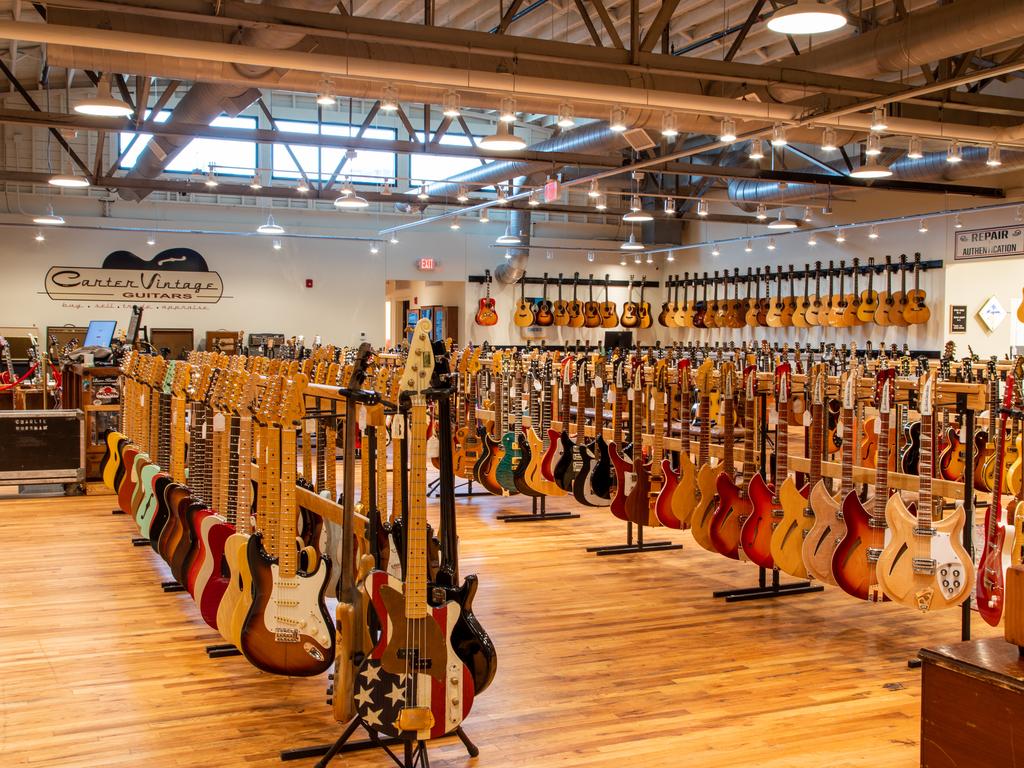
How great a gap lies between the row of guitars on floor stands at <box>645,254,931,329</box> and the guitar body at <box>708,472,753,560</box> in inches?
367

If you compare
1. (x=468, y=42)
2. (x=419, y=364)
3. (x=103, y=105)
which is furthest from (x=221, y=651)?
(x=468, y=42)

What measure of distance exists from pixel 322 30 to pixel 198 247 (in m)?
10.3

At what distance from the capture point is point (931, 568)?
3939mm

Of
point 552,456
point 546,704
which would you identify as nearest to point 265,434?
point 546,704

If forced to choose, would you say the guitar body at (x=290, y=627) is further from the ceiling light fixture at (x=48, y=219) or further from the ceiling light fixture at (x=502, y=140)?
the ceiling light fixture at (x=48, y=219)

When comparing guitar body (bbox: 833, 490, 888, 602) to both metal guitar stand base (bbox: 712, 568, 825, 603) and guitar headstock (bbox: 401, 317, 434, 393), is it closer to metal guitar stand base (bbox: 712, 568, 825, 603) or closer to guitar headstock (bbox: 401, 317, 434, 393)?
metal guitar stand base (bbox: 712, 568, 825, 603)

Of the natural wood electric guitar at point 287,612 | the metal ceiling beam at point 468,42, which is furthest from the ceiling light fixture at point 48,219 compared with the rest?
the natural wood electric guitar at point 287,612

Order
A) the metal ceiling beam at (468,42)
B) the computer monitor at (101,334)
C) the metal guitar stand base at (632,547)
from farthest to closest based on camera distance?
1. the computer monitor at (101,334)
2. the metal guitar stand base at (632,547)
3. the metal ceiling beam at (468,42)

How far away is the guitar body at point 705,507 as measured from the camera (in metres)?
5.07

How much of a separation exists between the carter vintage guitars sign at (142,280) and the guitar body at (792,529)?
42.0 feet

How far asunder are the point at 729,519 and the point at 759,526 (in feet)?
0.57

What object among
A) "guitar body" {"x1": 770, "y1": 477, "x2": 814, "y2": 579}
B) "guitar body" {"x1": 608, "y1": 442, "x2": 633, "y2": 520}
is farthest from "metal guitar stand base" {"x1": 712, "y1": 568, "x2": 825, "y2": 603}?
"guitar body" {"x1": 608, "y1": 442, "x2": 633, "y2": 520}

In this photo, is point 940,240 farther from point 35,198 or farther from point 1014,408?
point 35,198

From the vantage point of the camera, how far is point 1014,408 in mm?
4180
